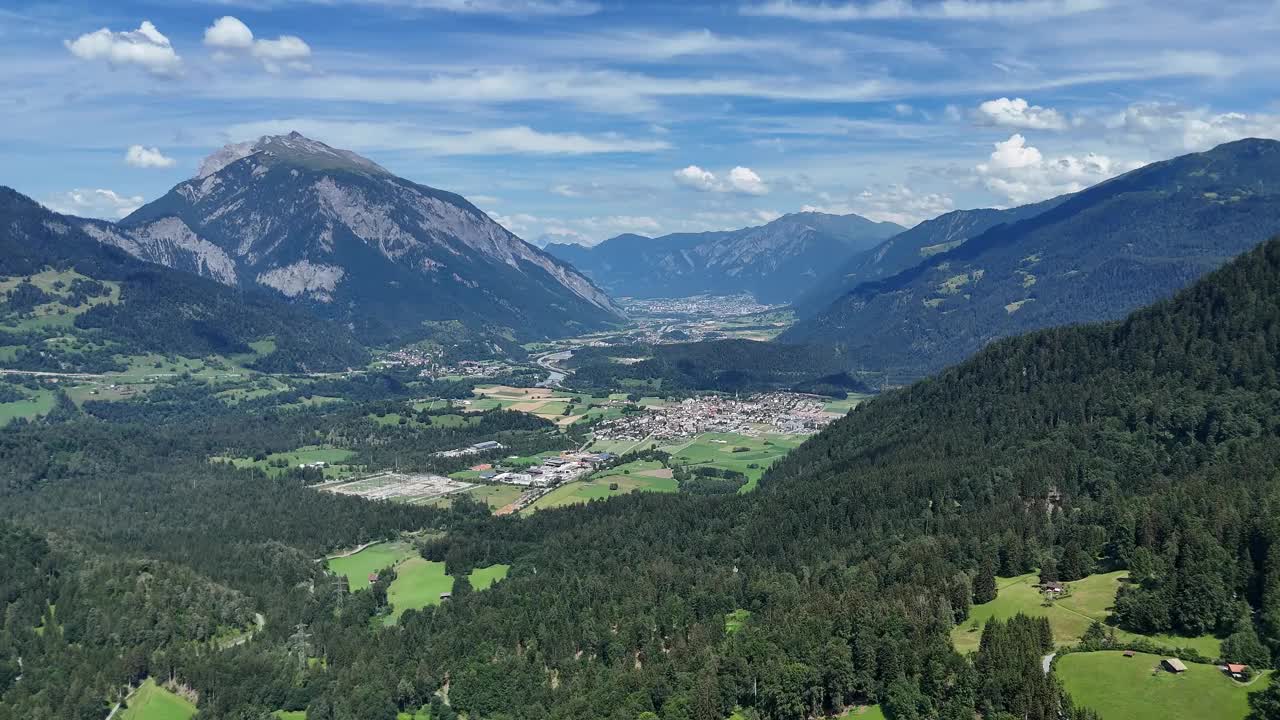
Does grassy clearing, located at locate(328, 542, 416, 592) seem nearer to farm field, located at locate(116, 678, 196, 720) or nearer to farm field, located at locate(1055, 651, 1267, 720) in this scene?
farm field, located at locate(116, 678, 196, 720)


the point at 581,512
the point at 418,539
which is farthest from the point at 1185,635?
the point at 418,539

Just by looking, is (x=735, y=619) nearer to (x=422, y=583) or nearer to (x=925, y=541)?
(x=925, y=541)

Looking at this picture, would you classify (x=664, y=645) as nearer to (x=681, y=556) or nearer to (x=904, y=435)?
(x=681, y=556)

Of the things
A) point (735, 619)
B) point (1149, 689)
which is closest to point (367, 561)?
point (735, 619)

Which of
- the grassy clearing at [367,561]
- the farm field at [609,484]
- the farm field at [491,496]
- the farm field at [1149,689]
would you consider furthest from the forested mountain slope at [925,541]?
the farm field at [491,496]

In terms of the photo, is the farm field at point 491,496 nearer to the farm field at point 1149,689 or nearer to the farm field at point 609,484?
the farm field at point 609,484
